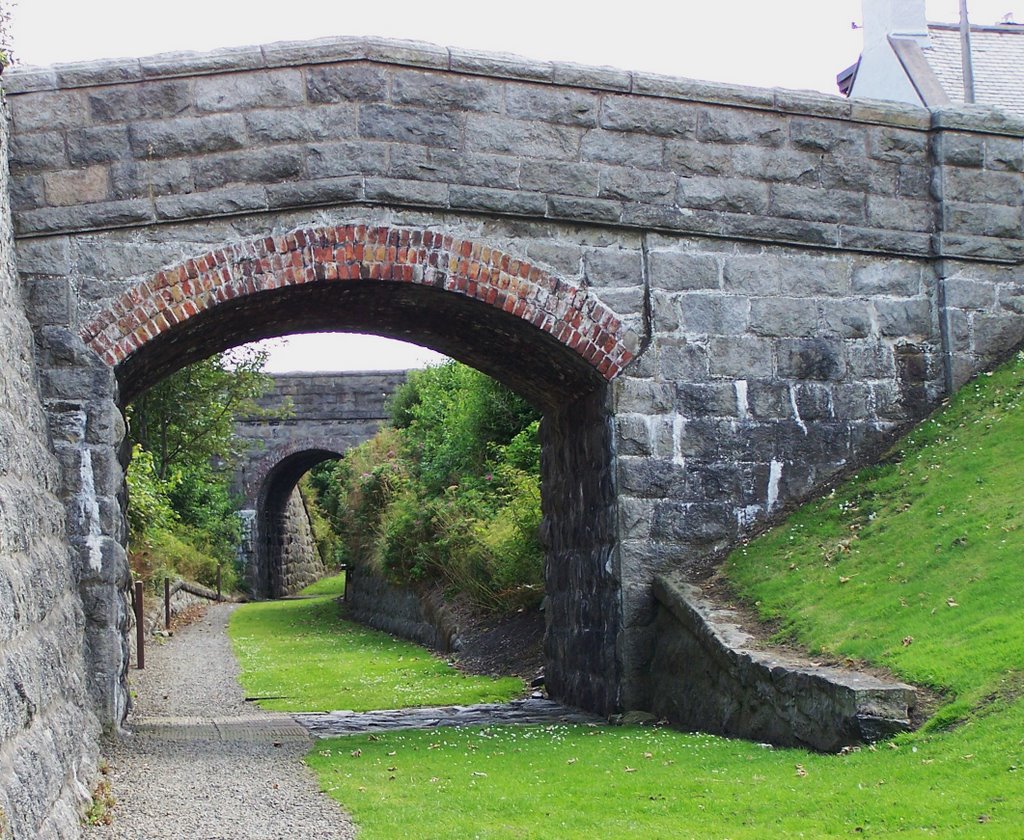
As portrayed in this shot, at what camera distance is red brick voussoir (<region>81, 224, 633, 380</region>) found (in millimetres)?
8648

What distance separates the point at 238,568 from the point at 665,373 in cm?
2078

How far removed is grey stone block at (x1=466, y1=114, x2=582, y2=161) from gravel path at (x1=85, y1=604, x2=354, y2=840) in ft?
14.7

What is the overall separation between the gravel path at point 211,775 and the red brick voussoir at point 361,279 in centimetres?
271

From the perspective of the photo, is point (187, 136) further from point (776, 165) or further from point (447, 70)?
point (776, 165)

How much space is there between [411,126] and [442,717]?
4.55 metres

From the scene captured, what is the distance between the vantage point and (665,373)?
9430 millimetres

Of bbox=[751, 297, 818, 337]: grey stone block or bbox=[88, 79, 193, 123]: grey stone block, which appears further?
bbox=[751, 297, 818, 337]: grey stone block

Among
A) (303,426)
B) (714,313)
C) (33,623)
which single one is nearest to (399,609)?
(714,313)

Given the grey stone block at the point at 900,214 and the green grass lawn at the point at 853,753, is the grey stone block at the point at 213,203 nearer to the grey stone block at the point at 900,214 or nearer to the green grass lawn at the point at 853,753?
the green grass lawn at the point at 853,753

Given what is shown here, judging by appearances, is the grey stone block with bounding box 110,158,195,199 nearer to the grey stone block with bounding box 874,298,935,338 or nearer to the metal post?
the grey stone block with bounding box 874,298,935,338

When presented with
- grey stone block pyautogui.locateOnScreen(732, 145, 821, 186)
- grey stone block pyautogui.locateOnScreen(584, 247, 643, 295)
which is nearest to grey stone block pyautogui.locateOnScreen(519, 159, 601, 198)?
grey stone block pyautogui.locateOnScreen(584, 247, 643, 295)

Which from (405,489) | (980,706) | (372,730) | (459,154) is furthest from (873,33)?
(980,706)

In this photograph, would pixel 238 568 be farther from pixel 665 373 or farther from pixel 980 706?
pixel 980 706

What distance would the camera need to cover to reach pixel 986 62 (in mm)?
20906
